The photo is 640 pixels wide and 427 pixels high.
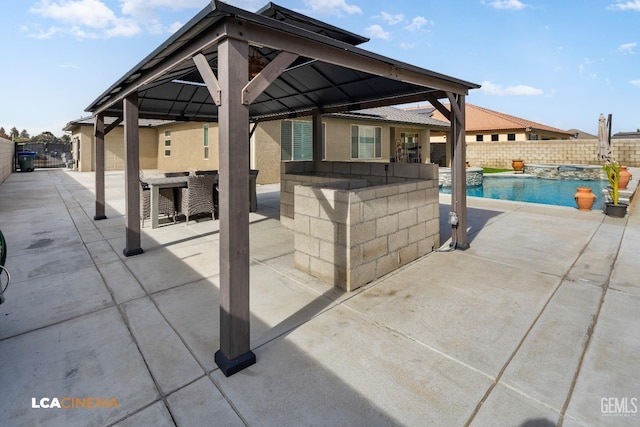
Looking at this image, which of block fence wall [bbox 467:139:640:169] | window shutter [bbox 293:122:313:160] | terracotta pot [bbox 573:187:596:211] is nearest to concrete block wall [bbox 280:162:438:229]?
terracotta pot [bbox 573:187:596:211]

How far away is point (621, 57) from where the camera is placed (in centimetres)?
2712

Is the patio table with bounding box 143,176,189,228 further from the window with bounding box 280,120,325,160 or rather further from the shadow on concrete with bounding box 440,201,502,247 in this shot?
the window with bounding box 280,120,325,160

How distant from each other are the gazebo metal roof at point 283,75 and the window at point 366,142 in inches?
317

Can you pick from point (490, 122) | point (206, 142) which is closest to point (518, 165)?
point (490, 122)

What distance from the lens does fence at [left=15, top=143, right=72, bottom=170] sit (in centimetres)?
2630

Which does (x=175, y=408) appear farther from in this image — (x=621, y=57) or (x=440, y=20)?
(x=621, y=57)

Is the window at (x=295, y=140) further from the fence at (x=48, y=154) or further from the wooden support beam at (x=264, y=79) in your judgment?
the fence at (x=48, y=154)

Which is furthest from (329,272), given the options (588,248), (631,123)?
(631,123)

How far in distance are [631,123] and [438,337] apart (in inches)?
4090

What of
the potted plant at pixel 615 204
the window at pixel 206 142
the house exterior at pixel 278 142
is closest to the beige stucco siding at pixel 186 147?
the house exterior at pixel 278 142

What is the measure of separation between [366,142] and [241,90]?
16303 mm

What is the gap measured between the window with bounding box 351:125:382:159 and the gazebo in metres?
9.20

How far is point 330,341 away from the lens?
295 cm

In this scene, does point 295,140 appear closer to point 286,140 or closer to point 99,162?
point 286,140
